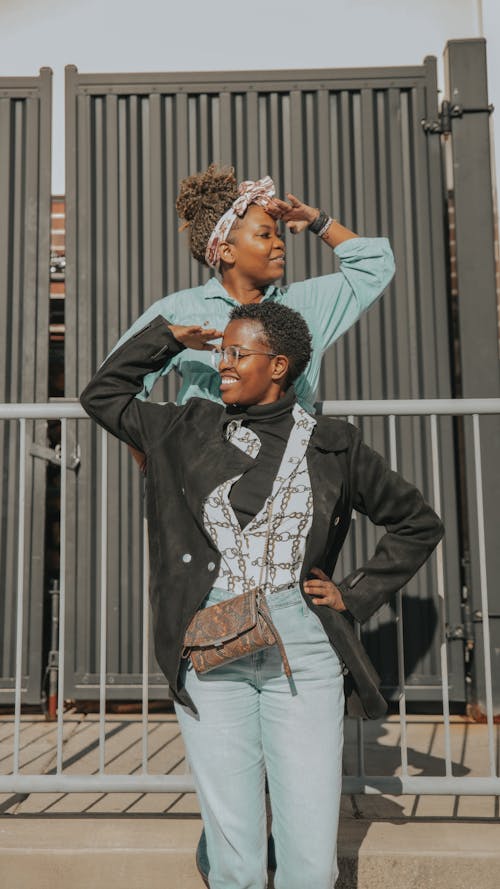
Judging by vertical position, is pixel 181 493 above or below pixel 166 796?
above

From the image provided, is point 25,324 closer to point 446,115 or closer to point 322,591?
point 446,115

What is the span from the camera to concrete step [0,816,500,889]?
2.83 metres

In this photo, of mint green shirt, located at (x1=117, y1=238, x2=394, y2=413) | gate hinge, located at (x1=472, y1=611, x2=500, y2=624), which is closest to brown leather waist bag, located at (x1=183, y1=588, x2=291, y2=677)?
mint green shirt, located at (x1=117, y1=238, x2=394, y2=413)

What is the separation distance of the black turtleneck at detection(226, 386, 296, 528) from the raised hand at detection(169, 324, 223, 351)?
0.21 m

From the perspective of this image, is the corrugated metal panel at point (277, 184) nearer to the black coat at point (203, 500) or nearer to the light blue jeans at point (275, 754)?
the black coat at point (203, 500)

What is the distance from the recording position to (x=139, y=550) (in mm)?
5105

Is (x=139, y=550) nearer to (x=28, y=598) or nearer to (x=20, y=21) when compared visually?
(x=28, y=598)

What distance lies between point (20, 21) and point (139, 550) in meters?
3.56

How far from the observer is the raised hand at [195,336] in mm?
2504

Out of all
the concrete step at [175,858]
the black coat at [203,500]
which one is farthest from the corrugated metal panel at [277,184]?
the black coat at [203,500]

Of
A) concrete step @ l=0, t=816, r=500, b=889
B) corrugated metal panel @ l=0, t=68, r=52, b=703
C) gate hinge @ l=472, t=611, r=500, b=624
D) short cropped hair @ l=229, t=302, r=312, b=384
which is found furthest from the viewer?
corrugated metal panel @ l=0, t=68, r=52, b=703

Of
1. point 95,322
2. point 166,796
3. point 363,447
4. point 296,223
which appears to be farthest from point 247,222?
point 95,322

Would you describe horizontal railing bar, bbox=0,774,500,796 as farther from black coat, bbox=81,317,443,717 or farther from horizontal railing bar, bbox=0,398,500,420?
horizontal railing bar, bbox=0,398,500,420

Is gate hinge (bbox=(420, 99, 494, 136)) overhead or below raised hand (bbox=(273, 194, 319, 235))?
overhead
